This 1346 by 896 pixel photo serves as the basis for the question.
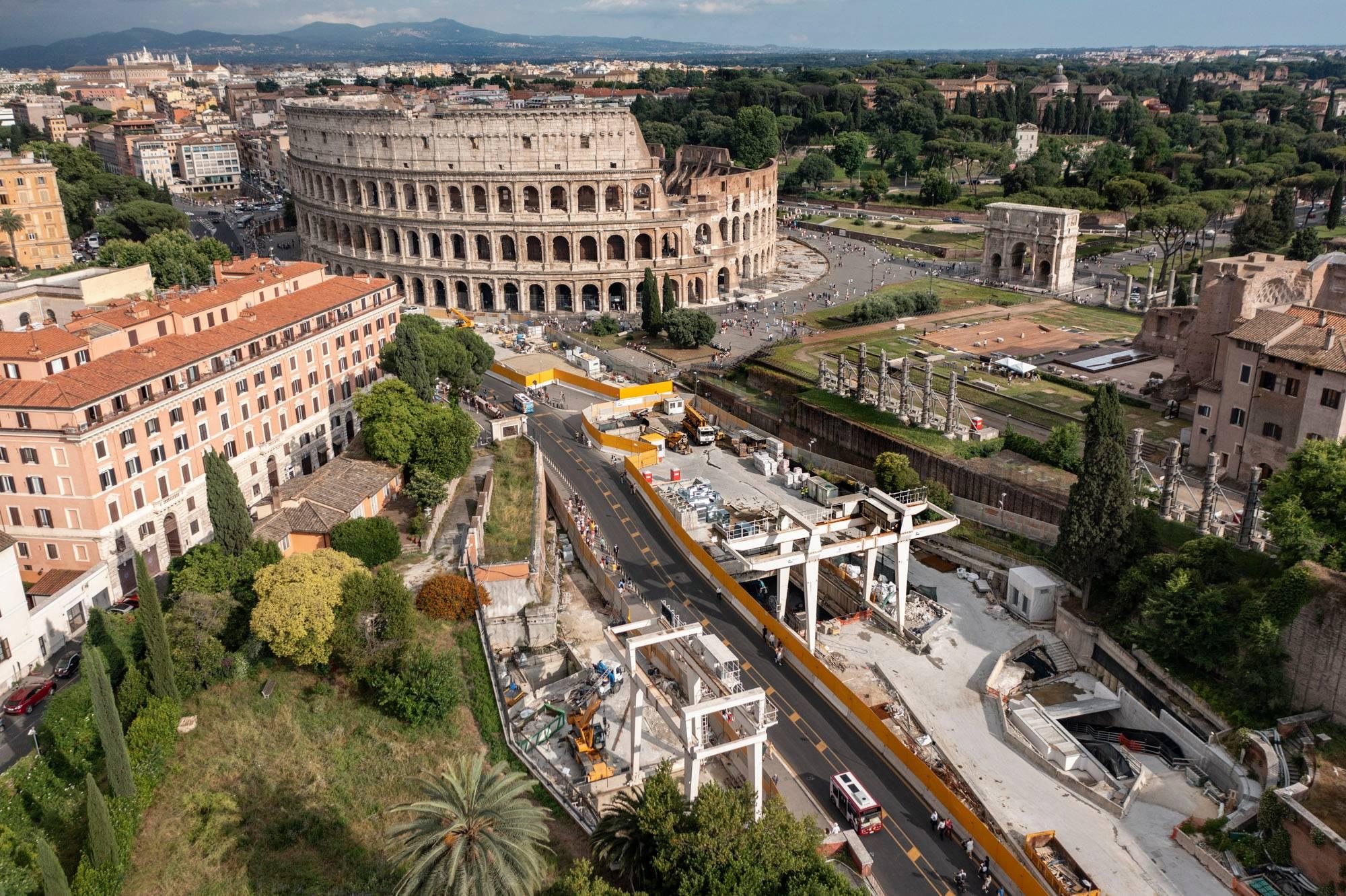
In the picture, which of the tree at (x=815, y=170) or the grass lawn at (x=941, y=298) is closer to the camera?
the grass lawn at (x=941, y=298)

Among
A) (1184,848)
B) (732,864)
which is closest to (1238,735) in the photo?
(1184,848)

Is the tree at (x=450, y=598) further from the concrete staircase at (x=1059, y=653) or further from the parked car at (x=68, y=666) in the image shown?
the concrete staircase at (x=1059, y=653)

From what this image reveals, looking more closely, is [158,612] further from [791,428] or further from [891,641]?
[791,428]

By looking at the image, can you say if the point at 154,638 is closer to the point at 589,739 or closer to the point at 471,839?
the point at 471,839

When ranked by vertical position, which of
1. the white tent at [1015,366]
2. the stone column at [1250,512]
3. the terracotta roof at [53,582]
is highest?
the stone column at [1250,512]

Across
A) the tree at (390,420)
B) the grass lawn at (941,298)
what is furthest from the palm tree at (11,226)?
the grass lawn at (941,298)

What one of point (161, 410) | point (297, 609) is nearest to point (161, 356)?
point (161, 410)

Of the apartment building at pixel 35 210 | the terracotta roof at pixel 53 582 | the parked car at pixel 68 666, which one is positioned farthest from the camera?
the apartment building at pixel 35 210
